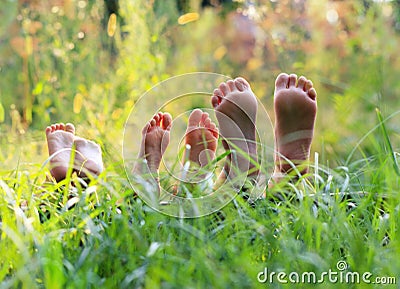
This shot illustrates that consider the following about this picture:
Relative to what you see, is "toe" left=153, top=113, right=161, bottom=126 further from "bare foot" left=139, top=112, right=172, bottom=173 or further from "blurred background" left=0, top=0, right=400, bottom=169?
"blurred background" left=0, top=0, right=400, bottom=169

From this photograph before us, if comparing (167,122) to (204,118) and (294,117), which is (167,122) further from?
(294,117)

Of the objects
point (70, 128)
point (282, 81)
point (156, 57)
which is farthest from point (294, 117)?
point (156, 57)

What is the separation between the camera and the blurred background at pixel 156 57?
300 cm

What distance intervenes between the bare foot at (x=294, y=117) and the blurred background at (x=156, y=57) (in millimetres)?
902

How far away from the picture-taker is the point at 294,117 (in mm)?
1803

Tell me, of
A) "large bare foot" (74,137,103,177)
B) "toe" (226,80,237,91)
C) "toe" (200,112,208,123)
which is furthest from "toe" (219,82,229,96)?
"large bare foot" (74,137,103,177)

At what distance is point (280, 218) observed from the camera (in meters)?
1.33

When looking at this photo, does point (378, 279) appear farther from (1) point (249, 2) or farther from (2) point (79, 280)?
(1) point (249, 2)

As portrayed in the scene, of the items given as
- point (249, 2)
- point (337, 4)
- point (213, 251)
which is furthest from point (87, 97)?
point (213, 251)

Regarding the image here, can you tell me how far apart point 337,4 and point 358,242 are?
304cm

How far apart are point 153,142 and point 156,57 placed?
162 centimetres

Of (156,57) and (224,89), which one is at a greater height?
(224,89)

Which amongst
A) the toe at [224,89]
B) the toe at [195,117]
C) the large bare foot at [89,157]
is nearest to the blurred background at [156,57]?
the large bare foot at [89,157]

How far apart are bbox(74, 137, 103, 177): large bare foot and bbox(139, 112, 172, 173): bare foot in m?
0.19
